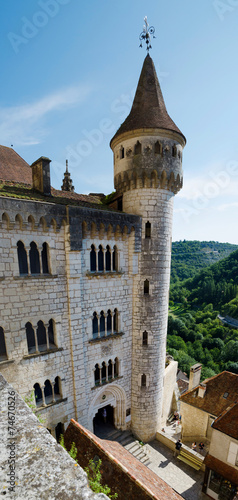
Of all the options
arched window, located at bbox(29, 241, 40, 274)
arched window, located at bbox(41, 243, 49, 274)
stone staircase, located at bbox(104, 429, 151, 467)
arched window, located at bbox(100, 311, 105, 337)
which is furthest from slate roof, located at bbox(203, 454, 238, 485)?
arched window, located at bbox(29, 241, 40, 274)

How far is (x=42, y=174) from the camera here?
42.7ft

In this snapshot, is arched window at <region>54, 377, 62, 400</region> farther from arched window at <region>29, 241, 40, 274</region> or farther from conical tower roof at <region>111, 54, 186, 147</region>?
conical tower roof at <region>111, 54, 186, 147</region>

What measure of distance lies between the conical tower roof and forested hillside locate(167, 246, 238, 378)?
53.5 metres

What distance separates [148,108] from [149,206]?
6511mm

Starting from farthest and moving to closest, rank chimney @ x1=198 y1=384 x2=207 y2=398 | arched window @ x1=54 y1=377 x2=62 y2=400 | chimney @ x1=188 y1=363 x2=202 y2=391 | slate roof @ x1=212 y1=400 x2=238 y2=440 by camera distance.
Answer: chimney @ x1=188 y1=363 x2=202 y2=391 → chimney @ x1=198 y1=384 x2=207 y2=398 → slate roof @ x1=212 y1=400 x2=238 y2=440 → arched window @ x1=54 y1=377 x2=62 y2=400

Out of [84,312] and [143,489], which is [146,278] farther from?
[143,489]

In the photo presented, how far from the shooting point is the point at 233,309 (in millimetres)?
90375

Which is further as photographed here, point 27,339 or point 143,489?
point 27,339

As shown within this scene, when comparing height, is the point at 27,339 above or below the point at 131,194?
below

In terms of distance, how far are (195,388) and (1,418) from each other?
69.5 feet

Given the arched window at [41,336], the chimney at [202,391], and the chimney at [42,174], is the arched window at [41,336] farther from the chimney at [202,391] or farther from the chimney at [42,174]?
the chimney at [202,391]

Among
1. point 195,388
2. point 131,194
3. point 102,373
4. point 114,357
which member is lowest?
point 195,388

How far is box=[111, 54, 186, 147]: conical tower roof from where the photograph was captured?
584 inches

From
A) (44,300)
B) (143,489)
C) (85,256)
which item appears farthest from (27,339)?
(143,489)
